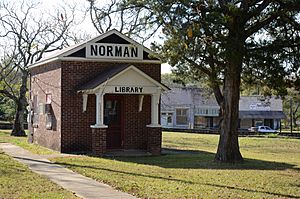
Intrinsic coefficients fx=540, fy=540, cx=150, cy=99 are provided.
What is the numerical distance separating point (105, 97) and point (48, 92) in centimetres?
351

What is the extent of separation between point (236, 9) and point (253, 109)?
63092 mm

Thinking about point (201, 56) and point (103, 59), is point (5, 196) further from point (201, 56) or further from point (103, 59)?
point (103, 59)

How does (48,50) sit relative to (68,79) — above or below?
above

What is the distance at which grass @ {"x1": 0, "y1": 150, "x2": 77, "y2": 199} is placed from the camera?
11977 millimetres

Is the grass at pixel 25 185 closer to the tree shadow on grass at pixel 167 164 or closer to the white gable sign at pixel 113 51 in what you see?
the tree shadow on grass at pixel 167 164

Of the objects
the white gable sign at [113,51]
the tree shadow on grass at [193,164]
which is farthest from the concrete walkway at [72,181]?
the white gable sign at [113,51]

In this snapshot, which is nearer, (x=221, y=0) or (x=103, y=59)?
(x=221, y=0)

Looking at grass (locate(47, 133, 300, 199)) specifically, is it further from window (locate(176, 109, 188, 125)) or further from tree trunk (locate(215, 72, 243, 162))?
window (locate(176, 109, 188, 125))

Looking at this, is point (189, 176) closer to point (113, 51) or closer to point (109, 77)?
point (109, 77)

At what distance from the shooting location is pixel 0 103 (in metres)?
71.2

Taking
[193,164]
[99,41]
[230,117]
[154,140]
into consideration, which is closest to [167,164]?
[193,164]

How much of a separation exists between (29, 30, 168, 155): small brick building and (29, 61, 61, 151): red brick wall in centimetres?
5

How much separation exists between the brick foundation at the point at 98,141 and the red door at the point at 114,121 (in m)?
1.95

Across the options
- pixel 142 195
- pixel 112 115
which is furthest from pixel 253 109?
pixel 142 195
